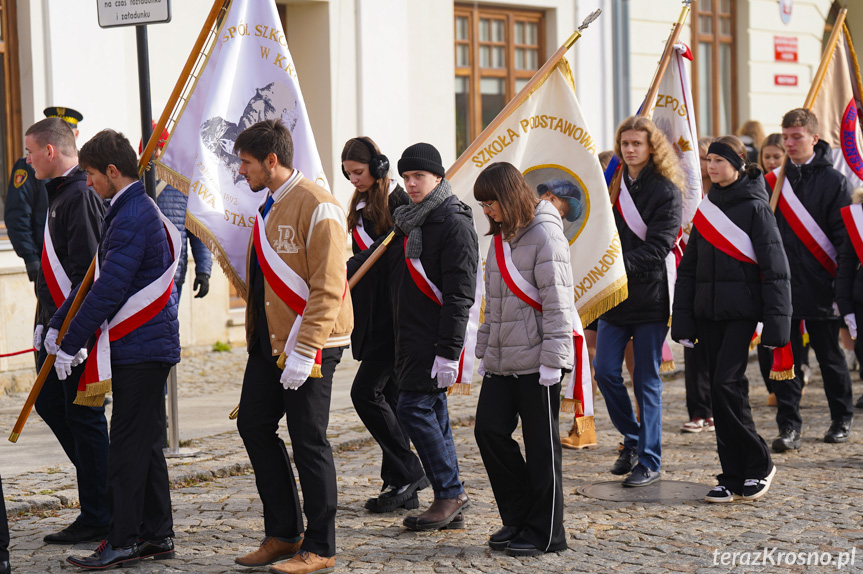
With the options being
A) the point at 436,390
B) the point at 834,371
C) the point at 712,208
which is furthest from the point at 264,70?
the point at 834,371

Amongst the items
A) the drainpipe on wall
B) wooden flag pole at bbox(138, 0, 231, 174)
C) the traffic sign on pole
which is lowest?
wooden flag pole at bbox(138, 0, 231, 174)

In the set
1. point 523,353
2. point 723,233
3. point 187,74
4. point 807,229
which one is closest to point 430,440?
point 523,353

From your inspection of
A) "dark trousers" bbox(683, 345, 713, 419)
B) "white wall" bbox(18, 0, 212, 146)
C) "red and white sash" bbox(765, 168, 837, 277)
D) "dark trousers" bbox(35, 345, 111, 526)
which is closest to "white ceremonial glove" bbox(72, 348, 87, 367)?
"dark trousers" bbox(35, 345, 111, 526)

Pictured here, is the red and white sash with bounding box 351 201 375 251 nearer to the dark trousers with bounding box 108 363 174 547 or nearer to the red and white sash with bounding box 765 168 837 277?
the dark trousers with bounding box 108 363 174 547

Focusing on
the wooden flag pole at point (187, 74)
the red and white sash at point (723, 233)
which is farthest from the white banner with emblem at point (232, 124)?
the red and white sash at point (723, 233)

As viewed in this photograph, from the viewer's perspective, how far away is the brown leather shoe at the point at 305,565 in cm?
509

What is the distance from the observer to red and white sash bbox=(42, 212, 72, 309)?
5.82 metres

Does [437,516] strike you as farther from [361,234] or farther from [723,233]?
[723,233]

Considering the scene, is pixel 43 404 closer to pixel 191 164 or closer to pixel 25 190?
pixel 191 164

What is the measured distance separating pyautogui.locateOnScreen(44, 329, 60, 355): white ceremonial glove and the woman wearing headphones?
4.85 ft

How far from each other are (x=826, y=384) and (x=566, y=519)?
9.31 feet

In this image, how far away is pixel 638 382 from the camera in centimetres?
691

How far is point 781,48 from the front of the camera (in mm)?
18266

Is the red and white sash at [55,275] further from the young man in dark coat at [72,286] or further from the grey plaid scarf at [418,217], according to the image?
the grey plaid scarf at [418,217]
